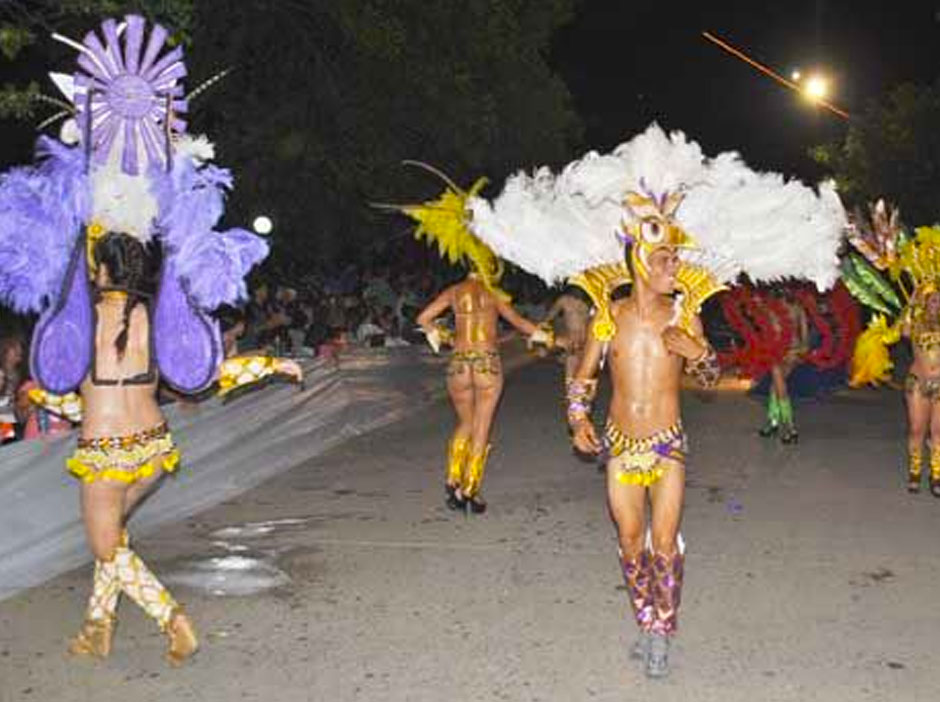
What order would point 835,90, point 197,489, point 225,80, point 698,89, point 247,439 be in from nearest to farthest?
point 197,489 < point 247,439 < point 225,80 < point 835,90 < point 698,89

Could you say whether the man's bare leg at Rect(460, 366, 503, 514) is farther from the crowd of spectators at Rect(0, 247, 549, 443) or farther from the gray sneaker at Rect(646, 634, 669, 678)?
the gray sneaker at Rect(646, 634, 669, 678)

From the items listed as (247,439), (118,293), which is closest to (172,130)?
(118,293)

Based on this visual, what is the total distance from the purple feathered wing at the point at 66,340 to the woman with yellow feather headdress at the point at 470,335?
3.68 metres

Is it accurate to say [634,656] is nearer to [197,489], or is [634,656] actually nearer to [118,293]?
[118,293]

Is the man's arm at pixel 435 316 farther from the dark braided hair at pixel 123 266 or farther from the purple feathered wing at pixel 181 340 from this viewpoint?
the dark braided hair at pixel 123 266

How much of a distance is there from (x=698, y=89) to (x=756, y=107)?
2.61 m

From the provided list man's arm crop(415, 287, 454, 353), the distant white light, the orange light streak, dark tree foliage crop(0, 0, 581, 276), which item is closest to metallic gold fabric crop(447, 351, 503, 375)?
man's arm crop(415, 287, 454, 353)

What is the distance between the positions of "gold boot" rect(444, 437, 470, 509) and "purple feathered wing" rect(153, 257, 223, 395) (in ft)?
11.8

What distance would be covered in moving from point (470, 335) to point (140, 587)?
3.92 metres

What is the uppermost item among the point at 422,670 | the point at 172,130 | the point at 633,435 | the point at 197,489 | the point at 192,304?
the point at 172,130

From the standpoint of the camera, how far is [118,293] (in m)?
5.37

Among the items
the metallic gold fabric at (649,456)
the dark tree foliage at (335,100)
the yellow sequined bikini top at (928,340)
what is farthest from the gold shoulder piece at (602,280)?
the dark tree foliage at (335,100)

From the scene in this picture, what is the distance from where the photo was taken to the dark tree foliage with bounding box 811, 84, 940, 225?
31.0m

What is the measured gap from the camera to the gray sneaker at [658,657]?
5281 mm
